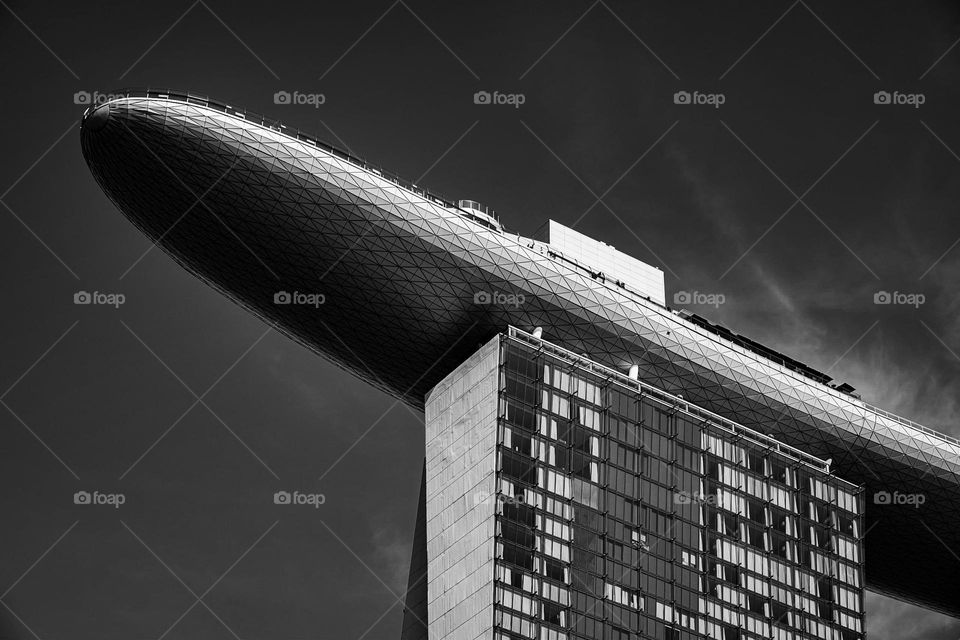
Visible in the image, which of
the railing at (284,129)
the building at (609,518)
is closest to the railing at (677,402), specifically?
the building at (609,518)

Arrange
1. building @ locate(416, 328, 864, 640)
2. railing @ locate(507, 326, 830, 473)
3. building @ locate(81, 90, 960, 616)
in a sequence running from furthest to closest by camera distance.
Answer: railing @ locate(507, 326, 830, 473) → building @ locate(81, 90, 960, 616) → building @ locate(416, 328, 864, 640)

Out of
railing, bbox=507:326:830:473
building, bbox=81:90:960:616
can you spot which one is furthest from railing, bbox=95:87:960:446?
railing, bbox=507:326:830:473

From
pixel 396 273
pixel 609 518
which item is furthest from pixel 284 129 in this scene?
pixel 609 518

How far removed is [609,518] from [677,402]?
48.0 feet

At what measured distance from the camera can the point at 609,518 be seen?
391ft

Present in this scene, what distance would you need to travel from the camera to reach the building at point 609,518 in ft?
371

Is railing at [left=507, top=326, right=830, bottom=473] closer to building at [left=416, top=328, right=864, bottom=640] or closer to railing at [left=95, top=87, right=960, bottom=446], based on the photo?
building at [left=416, top=328, right=864, bottom=640]

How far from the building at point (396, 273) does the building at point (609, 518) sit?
2659mm

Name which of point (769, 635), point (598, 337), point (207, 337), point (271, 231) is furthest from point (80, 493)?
point (769, 635)

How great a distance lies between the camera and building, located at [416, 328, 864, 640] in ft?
371

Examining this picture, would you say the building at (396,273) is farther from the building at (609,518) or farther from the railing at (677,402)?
the building at (609,518)

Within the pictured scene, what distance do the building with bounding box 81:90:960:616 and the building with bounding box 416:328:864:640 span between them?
266 centimetres

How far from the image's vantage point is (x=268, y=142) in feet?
383

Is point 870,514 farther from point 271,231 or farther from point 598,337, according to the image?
point 271,231
